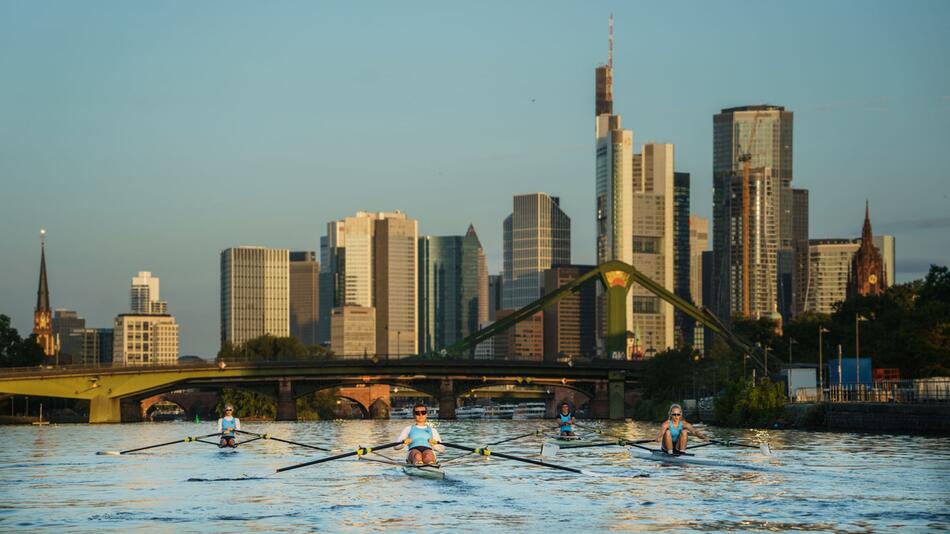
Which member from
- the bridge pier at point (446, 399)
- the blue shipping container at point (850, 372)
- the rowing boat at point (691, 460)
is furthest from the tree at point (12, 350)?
the rowing boat at point (691, 460)

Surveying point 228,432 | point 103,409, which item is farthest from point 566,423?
point 103,409

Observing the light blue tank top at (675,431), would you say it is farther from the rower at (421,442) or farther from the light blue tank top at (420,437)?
the light blue tank top at (420,437)

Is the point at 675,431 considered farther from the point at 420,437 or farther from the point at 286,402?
the point at 286,402

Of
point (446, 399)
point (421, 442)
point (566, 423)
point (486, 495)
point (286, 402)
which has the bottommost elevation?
point (486, 495)

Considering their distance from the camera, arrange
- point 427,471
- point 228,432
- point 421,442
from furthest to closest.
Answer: point 228,432 → point 421,442 → point 427,471

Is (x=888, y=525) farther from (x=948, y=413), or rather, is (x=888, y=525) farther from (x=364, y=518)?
(x=948, y=413)

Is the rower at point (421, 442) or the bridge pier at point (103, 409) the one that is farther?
the bridge pier at point (103, 409)

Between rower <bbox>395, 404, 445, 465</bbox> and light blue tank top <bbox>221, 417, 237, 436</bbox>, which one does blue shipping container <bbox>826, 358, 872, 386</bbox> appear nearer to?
light blue tank top <bbox>221, 417, 237, 436</bbox>
